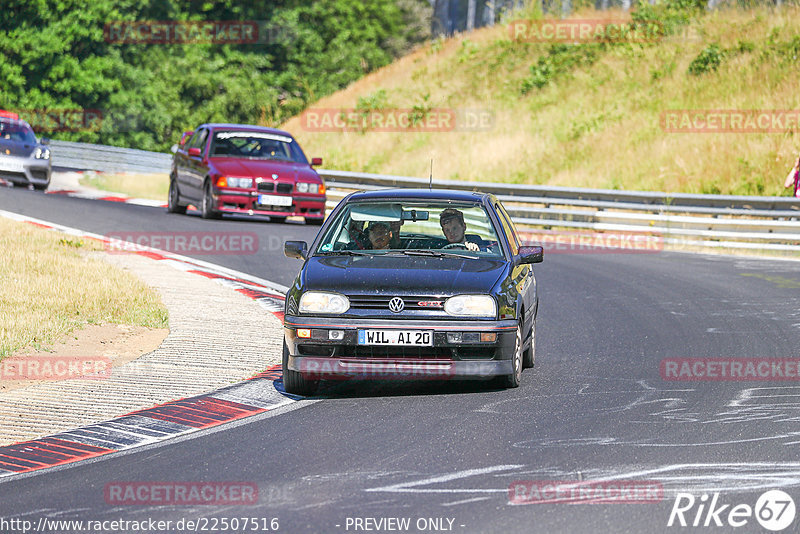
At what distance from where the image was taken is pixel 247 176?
21.6 meters

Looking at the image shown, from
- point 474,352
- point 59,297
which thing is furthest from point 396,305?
point 59,297

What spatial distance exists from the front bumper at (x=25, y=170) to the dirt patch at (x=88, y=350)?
55.3 ft

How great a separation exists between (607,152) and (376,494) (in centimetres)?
2764

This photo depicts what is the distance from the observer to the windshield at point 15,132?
2703cm

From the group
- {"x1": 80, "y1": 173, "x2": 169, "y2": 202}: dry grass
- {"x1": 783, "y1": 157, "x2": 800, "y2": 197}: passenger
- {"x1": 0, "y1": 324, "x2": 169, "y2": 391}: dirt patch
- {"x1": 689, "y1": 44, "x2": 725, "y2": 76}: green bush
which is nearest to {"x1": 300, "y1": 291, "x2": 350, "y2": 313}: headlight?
{"x1": 0, "y1": 324, "x2": 169, "y2": 391}: dirt patch

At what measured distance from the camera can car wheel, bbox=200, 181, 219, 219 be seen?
21.7 m

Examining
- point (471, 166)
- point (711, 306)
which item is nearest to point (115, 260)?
point (711, 306)

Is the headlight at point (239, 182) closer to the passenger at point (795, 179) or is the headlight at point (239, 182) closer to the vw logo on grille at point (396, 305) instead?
the passenger at point (795, 179)

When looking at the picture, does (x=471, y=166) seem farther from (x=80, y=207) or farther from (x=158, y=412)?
(x=158, y=412)

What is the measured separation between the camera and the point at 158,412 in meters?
8.20
